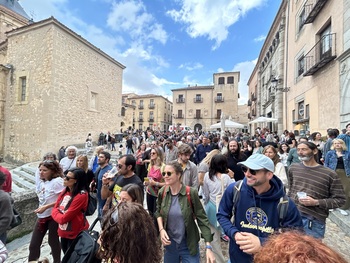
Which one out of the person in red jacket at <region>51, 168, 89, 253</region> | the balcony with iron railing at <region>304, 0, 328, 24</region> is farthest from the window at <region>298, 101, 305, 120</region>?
the person in red jacket at <region>51, 168, 89, 253</region>

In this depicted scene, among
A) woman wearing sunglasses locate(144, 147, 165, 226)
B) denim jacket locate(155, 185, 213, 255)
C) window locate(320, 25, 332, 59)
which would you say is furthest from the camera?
window locate(320, 25, 332, 59)

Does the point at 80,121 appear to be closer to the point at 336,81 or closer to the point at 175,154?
the point at 175,154

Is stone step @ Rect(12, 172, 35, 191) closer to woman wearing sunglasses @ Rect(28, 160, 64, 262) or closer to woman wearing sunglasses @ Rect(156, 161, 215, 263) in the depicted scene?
woman wearing sunglasses @ Rect(28, 160, 64, 262)

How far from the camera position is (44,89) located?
1399 centimetres

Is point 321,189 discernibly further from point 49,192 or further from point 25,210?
point 25,210

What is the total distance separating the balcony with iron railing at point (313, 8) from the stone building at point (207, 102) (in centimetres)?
2908

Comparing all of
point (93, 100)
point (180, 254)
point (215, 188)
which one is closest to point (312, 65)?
point (215, 188)

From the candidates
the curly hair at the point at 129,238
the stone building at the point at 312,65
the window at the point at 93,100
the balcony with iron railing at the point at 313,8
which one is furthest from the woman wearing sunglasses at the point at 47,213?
the window at the point at 93,100

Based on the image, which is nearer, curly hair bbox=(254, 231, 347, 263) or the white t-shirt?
curly hair bbox=(254, 231, 347, 263)

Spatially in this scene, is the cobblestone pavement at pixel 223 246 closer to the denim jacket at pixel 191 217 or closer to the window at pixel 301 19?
the denim jacket at pixel 191 217

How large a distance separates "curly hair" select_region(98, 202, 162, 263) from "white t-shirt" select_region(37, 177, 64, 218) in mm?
1939

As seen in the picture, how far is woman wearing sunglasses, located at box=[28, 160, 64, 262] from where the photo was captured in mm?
2700

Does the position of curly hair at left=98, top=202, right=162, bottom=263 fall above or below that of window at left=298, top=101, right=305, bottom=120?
below

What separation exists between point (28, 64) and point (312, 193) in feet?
62.9
